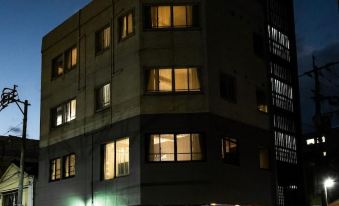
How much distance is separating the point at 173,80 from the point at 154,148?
3797 millimetres

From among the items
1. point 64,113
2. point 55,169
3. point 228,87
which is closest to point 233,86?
point 228,87

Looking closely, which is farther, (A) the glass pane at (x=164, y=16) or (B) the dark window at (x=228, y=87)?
(B) the dark window at (x=228, y=87)

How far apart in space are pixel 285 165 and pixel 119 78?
12495 mm

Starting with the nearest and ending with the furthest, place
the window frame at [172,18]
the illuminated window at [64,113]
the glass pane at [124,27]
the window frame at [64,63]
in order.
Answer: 1. the window frame at [172,18]
2. the glass pane at [124,27]
3. the illuminated window at [64,113]
4. the window frame at [64,63]

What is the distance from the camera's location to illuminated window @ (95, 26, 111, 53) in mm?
31183

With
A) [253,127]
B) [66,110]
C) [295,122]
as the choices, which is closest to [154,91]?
[253,127]

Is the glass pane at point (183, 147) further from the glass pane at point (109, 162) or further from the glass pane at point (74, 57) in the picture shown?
the glass pane at point (74, 57)

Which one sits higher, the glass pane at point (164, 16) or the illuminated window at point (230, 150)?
the glass pane at point (164, 16)

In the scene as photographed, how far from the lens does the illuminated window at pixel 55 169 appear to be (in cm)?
3412

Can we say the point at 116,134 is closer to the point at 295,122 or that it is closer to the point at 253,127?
the point at 253,127

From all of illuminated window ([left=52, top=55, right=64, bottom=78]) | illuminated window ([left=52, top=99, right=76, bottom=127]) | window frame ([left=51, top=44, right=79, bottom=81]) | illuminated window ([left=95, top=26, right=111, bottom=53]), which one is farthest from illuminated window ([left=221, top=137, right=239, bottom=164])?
illuminated window ([left=52, top=55, right=64, bottom=78])

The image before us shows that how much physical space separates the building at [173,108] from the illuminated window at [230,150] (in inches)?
2.2

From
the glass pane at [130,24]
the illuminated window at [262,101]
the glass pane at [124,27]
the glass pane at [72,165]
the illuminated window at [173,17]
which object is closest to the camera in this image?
the illuminated window at [173,17]

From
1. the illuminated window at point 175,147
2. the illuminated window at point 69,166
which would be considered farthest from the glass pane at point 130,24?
the illuminated window at point 69,166
